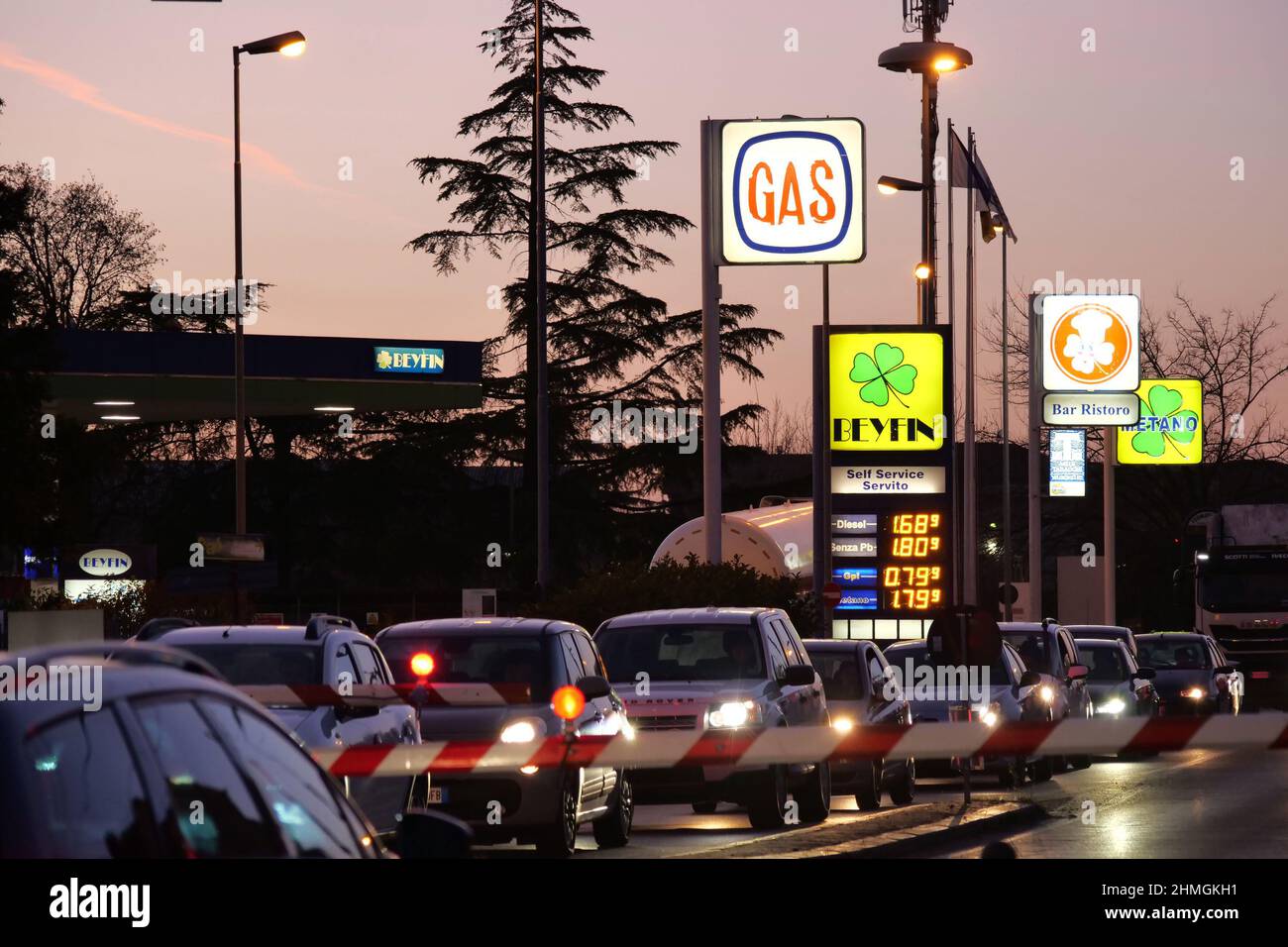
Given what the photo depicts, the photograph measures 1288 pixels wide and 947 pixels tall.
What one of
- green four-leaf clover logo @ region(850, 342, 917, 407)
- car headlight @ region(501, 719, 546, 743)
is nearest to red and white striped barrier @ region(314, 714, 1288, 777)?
car headlight @ region(501, 719, 546, 743)

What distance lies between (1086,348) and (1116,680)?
3240 cm

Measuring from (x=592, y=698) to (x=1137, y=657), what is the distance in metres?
24.4

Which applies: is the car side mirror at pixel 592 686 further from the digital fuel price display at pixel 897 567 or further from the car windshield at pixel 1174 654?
the digital fuel price display at pixel 897 567

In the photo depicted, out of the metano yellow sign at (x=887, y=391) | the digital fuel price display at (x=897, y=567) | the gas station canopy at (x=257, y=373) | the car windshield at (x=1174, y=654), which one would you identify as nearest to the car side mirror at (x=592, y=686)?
the car windshield at (x=1174, y=654)

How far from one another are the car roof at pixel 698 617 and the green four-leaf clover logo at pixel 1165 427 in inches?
2322

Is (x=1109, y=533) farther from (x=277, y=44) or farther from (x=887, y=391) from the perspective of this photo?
(x=277, y=44)

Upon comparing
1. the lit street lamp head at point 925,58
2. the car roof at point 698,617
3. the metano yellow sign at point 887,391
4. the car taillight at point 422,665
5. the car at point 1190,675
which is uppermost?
the lit street lamp head at point 925,58

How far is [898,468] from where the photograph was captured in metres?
42.0

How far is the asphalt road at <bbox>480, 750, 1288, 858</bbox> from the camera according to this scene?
17047 millimetres

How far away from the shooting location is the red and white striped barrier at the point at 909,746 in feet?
34.0

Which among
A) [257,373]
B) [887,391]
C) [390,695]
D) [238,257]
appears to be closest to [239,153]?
[238,257]

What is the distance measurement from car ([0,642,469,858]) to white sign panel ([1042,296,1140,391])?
198 ft
